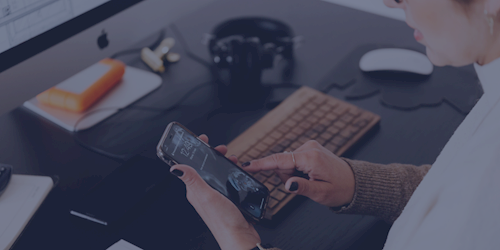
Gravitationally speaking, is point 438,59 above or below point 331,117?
above

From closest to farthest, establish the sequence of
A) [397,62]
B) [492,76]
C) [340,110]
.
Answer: [492,76] < [340,110] < [397,62]

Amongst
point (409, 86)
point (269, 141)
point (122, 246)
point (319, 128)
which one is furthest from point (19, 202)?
point (409, 86)

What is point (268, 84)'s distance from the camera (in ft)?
2.88

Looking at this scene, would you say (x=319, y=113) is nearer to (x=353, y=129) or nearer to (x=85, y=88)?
(x=353, y=129)

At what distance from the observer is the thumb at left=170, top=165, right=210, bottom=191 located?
0.51 m

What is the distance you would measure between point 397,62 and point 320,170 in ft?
1.33

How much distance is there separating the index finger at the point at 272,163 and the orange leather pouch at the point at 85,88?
1.17 ft

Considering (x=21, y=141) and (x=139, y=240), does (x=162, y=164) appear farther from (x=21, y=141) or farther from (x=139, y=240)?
(x=21, y=141)

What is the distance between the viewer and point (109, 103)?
0.80 metres

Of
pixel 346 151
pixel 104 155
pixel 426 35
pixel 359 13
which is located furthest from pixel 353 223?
pixel 359 13

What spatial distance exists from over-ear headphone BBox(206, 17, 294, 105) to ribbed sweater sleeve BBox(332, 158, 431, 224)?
0.30 m

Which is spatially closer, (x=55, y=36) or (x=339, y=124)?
(x=55, y=36)

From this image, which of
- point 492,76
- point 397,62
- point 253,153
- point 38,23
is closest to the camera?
point 492,76

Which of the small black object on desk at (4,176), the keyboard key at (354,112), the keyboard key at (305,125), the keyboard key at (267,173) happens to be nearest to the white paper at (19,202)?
the small black object on desk at (4,176)
